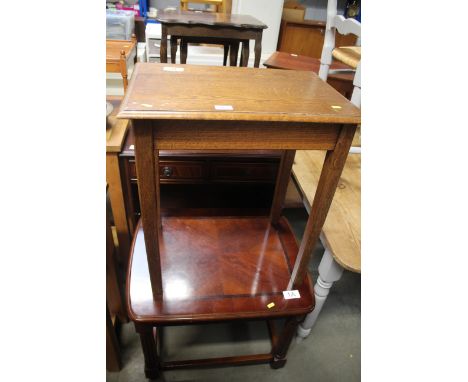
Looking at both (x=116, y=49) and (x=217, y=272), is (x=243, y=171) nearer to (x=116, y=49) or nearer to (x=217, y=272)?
(x=217, y=272)

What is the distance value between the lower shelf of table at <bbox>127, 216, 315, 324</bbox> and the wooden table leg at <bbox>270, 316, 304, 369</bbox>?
8cm

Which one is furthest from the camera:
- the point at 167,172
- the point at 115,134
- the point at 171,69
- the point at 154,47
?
the point at 154,47

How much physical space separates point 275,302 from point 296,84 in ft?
1.90

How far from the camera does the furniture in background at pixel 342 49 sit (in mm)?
1085

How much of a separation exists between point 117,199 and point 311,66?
1.55m

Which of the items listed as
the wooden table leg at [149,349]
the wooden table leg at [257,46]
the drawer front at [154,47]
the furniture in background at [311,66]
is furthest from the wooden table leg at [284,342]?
the drawer front at [154,47]

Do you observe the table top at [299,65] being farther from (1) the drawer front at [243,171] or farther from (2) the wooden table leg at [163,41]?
(1) the drawer front at [243,171]

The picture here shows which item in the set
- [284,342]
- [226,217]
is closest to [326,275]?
[284,342]

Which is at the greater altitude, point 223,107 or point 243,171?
point 223,107

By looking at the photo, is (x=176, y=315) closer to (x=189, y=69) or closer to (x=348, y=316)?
(x=189, y=69)

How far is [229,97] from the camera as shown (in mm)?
581

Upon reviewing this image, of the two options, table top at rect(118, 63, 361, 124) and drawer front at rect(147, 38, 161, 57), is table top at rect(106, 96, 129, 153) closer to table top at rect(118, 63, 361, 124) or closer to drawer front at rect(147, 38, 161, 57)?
table top at rect(118, 63, 361, 124)

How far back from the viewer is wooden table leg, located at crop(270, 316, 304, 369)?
3.01 ft

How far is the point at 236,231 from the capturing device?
106 centimetres
